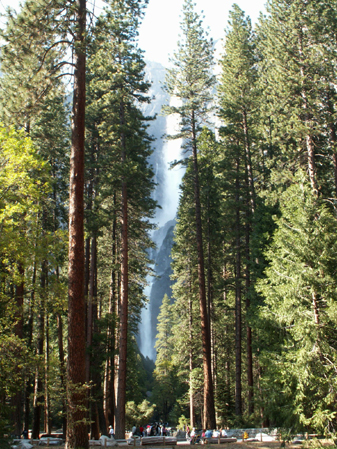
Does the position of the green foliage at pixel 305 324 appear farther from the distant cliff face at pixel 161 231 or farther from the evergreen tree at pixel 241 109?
the distant cliff face at pixel 161 231

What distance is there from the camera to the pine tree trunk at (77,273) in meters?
6.99

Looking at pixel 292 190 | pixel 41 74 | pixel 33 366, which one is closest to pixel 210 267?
pixel 292 190

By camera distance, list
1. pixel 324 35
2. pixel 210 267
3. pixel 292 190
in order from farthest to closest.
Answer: pixel 210 267, pixel 324 35, pixel 292 190

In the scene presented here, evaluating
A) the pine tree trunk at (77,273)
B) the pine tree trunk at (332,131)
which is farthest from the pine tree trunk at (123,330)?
the pine tree trunk at (332,131)

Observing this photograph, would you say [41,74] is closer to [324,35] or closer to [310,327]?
[310,327]

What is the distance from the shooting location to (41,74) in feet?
28.2

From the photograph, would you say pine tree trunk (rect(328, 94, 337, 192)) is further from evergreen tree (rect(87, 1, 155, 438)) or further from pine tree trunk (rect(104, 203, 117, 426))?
pine tree trunk (rect(104, 203, 117, 426))

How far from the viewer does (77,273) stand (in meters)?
7.79

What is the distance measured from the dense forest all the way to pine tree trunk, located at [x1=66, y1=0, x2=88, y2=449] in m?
0.03

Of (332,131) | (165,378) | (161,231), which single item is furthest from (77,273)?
(161,231)

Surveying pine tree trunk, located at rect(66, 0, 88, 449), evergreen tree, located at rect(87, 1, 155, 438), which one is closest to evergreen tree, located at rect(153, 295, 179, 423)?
evergreen tree, located at rect(87, 1, 155, 438)

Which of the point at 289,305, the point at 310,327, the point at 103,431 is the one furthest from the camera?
the point at 103,431

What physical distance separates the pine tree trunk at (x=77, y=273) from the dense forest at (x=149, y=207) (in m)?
0.03

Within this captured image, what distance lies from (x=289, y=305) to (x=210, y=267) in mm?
10808
